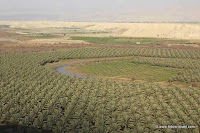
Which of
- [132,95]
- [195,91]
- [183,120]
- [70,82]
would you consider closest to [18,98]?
[70,82]

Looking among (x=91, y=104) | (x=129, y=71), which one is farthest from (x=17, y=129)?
(x=129, y=71)

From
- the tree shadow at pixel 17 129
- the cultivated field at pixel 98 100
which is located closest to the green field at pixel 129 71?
the cultivated field at pixel 98 100

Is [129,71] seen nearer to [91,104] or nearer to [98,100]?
[98,100]

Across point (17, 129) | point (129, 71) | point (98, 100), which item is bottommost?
point (17, 129)

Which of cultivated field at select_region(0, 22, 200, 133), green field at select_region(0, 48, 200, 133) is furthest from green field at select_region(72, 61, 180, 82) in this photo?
green field at select_region(0, 48, 200, 133)

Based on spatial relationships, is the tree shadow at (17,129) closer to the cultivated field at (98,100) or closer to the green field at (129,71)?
the cultivated field at (98,100)

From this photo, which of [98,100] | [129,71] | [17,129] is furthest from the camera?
[129,71]

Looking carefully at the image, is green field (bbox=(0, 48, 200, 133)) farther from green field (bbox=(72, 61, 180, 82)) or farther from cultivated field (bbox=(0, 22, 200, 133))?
green field (bbox=(72, 61, 180, 82))

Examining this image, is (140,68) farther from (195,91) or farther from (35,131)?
(35,131)
